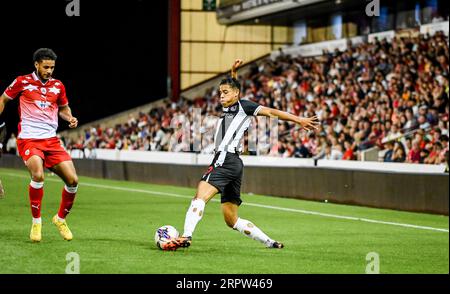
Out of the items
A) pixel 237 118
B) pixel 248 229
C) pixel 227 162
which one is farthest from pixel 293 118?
pixel 248 229

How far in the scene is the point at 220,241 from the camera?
477 inches

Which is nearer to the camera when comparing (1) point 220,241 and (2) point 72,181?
(2) point 72,181

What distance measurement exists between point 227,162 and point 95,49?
3842 cm

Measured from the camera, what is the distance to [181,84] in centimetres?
4703

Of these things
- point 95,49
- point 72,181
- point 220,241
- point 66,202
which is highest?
point 95,49

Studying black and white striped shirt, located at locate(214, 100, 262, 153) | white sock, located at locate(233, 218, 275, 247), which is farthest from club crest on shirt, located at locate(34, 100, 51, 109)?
white sock, located at locate(233, 218, 275, 247)

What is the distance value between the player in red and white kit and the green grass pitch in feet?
1.87

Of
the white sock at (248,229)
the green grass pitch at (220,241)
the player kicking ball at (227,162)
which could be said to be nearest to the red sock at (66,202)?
the green grass pitch at (220,241)

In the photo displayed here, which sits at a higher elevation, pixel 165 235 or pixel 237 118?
pixel 237 118

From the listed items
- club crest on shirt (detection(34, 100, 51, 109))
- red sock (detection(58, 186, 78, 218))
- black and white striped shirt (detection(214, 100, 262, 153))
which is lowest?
red sock (detection(58, 186, 78, 218))

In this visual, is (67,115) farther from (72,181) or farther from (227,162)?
(227,162)

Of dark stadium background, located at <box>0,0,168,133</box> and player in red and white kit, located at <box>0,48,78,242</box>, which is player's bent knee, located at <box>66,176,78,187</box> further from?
dark stadium background, located at <box>0,0,168,133</box>

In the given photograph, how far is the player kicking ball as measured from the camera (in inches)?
394

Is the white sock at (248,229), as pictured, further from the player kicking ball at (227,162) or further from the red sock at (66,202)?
the red sock at (66,202)
